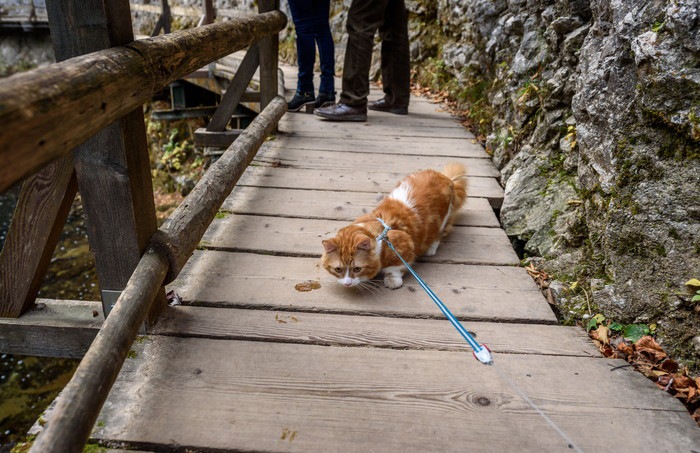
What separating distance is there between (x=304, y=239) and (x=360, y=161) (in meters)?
1.34

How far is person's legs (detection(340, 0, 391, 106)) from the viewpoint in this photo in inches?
165

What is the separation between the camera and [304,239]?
2.62 metres

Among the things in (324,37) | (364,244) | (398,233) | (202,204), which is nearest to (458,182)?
(398,233)

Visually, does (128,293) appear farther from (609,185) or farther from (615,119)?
(615,119)

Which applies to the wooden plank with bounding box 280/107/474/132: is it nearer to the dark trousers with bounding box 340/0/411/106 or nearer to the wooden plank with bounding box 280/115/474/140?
the wooden plank with bounding box 280/115/474/140

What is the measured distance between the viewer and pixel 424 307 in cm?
209

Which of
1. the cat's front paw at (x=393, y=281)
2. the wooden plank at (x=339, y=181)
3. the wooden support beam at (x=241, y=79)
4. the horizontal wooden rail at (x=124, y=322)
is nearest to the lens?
→ the horizontal wooden rail at (x=124, y=322)

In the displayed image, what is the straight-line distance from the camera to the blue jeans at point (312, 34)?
435 cm

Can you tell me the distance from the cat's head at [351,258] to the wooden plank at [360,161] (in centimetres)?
148

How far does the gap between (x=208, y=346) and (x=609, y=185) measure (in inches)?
69.9

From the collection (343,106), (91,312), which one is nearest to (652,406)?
(91,312)

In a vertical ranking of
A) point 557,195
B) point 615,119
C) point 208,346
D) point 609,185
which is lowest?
point 208,346

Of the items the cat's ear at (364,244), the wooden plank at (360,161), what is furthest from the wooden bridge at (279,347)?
the wooden plank at (360,161)

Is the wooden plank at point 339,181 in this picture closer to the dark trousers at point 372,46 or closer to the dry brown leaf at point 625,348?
the dark trousers at point 372,46
